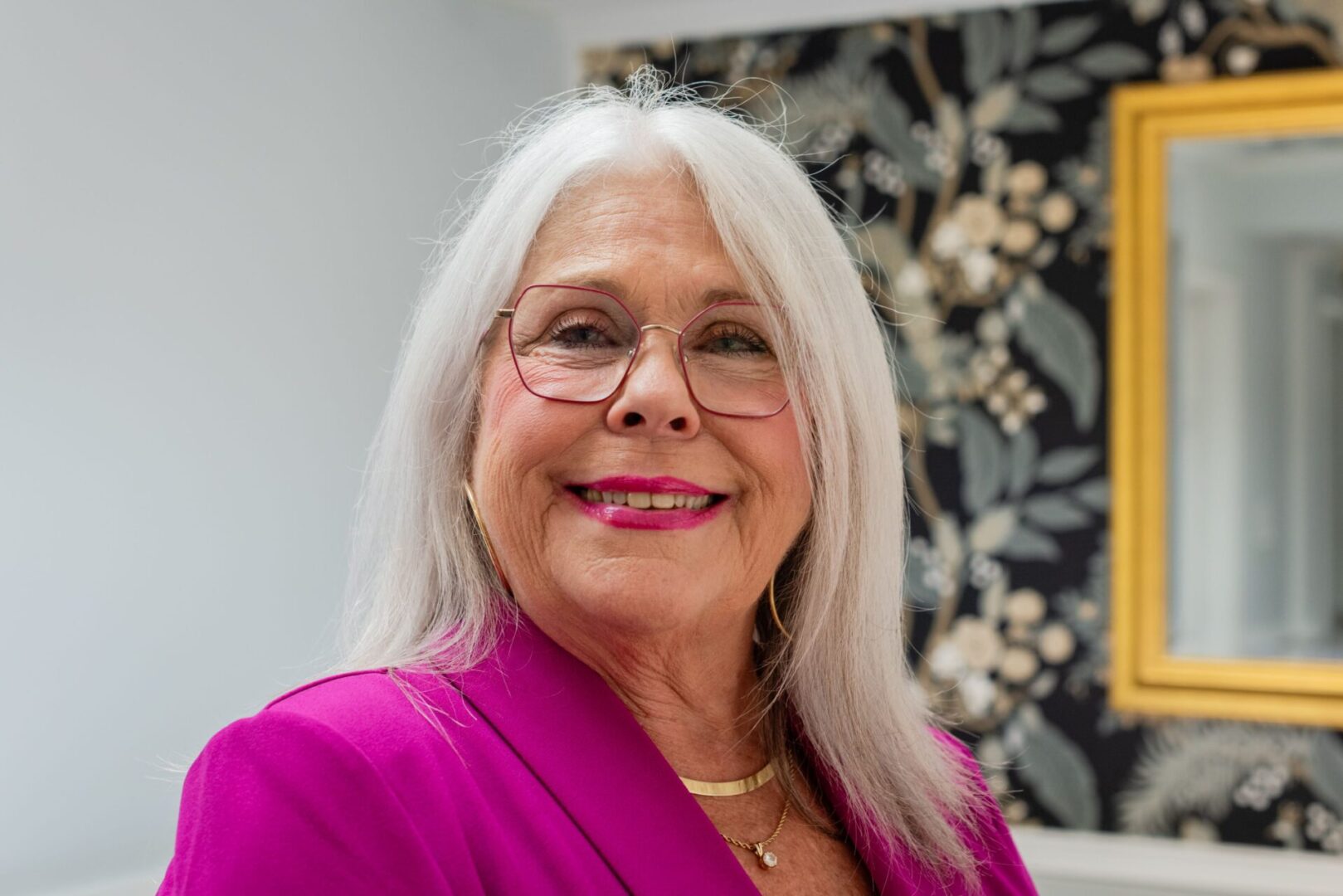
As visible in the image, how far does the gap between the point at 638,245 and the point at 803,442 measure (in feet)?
0.67

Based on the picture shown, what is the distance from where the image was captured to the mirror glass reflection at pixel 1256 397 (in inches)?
115

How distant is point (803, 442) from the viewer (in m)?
1.13

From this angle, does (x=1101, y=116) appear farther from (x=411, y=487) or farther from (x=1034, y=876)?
(x=411, y=487)

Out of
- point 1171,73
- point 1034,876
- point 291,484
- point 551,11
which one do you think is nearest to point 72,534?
point 291,484

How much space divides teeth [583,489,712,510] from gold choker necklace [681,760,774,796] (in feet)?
0.71

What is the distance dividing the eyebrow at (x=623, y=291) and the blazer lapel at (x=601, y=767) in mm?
→ 268

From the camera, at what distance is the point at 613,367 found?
106cm

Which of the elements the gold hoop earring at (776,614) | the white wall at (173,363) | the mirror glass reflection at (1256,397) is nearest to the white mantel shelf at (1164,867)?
the mirror glass reflection at (1256,397)

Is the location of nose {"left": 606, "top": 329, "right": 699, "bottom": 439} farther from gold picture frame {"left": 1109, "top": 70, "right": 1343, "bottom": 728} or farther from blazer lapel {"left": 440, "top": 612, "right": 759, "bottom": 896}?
gold picture frame {"left": 1109, "top": 70, "right": 1343, "bottom": 728}

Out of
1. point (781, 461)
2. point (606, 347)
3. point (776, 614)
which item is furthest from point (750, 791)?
point (606, 347)

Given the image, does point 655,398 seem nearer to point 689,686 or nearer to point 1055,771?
point 689,686

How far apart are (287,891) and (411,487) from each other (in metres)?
0.41

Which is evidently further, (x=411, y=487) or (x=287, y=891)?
(x=411, y=487)

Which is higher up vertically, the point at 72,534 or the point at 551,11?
the point at 551,11
